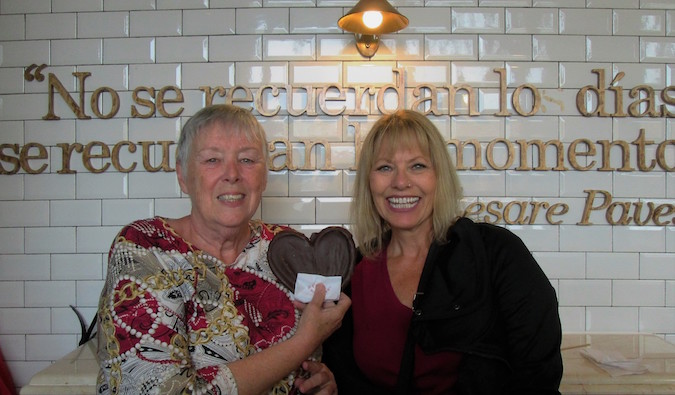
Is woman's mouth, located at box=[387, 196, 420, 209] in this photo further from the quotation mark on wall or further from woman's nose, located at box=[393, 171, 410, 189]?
the quotation mark on wall

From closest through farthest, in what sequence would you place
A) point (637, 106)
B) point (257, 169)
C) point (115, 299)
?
point (115, 299), point (257, 169), point (637, 106)

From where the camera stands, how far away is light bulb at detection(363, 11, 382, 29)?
6.56 feet

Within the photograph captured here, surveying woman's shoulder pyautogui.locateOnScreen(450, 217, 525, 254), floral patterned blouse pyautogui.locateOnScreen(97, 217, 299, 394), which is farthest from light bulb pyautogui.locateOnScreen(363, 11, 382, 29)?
floral patterned blouse pyautogui.locateOnScreen(97, 217, 299, 394)

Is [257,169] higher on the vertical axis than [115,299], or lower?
higher

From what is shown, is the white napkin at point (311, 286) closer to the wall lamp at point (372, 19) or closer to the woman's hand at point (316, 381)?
the woman's hand at point (316, 381)

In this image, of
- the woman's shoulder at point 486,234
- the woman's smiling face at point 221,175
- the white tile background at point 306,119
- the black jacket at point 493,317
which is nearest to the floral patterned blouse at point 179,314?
the woman's smiling face at point 221,175

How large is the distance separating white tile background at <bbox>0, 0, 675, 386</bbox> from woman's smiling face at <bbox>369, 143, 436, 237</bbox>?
780 mm

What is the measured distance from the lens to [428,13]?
7.51ft

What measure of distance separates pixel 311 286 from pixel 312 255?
0.09m

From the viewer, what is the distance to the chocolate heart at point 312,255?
54.2 inches

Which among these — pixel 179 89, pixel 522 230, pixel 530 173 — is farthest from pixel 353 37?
pixel 522 230

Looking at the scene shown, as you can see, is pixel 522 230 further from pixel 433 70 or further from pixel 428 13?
A: pixel 428 13

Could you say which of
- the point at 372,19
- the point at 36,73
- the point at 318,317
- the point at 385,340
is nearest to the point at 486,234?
the point at 385,340

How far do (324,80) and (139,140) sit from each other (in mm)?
852
